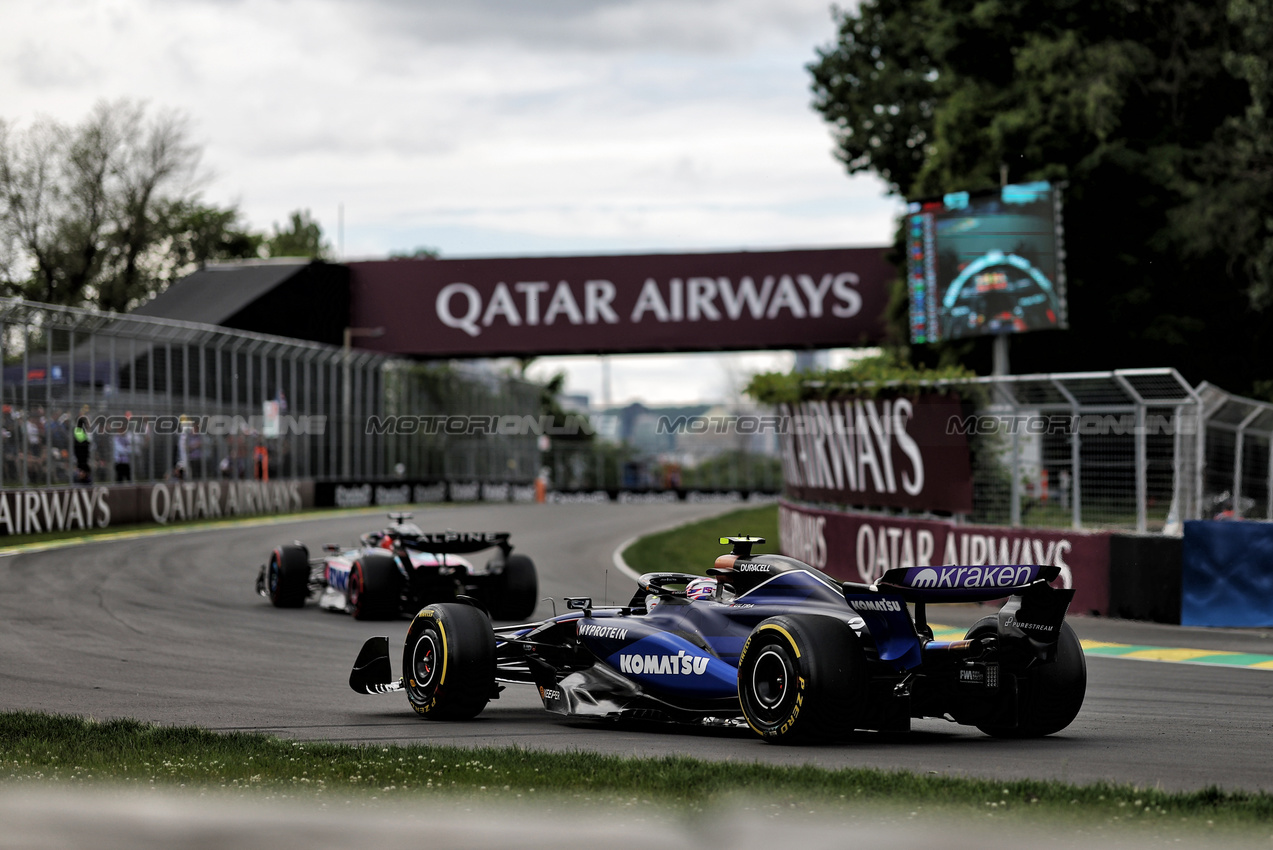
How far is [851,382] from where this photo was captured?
20812mm

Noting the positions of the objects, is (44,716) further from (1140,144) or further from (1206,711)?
(1140,144)

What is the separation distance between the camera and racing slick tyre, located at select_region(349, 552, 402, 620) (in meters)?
15.5

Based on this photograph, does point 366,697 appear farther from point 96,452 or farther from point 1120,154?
point 1120,154

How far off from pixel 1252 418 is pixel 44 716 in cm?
1397

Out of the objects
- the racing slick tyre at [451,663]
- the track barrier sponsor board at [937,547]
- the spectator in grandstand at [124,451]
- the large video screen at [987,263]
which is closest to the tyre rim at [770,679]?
the racing slick tyre at [451,663]

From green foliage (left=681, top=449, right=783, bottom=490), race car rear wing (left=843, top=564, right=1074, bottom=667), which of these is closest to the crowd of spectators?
race car rear wing (left=843, top=564, right=1074, bottom=667)

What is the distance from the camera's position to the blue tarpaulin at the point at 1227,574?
1585 centimetres

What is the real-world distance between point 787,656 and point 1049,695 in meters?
1.66

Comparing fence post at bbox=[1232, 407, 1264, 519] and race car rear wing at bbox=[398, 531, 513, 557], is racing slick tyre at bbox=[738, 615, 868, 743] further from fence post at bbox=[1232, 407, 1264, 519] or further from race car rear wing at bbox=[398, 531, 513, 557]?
fence post at bbox=[1232, 407, 1264, 519]

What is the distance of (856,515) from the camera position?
20.5m

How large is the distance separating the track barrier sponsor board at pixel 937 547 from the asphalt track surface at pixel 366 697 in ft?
1.94

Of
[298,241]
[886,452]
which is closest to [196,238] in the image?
[298,241]

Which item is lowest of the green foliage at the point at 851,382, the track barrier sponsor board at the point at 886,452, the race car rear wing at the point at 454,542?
the race car rear wing at the point at 454,542

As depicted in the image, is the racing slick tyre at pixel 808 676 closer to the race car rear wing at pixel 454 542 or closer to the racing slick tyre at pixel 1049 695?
the racing slick tyre at pixel 1049 695
